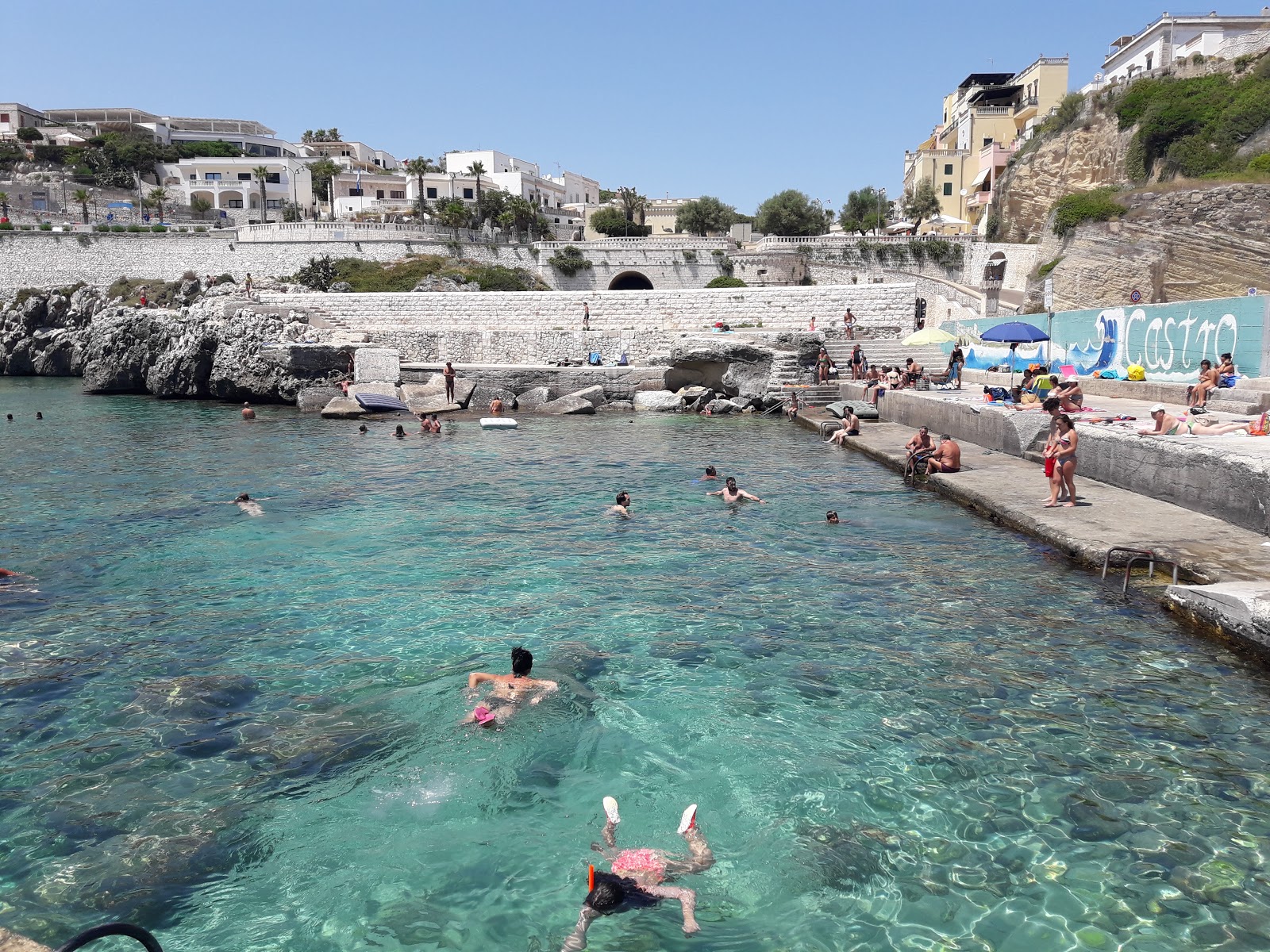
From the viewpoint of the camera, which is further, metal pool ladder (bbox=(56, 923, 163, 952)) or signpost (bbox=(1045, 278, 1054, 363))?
signpost (bbox=(1045, 278, 1054, 363))

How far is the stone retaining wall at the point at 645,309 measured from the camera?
1166 inches

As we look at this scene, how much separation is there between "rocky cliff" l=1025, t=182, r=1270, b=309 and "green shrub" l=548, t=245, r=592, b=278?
88.7ft

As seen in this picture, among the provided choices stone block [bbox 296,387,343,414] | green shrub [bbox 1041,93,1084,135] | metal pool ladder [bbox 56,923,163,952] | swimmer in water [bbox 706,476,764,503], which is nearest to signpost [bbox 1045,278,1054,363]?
swimmer in water [bbox 706,476,764,503]

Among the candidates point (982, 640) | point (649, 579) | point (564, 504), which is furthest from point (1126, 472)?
point (564, 504)

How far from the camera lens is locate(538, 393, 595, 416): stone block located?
24.9 m

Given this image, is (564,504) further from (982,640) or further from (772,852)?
(772,852)

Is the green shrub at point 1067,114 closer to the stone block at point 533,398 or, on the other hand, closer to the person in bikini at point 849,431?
the stone block at point 533,398

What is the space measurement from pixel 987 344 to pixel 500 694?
75.9 feet

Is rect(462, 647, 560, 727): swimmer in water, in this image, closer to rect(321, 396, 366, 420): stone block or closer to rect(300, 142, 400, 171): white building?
rect(321, 396, 366, 420): stone block

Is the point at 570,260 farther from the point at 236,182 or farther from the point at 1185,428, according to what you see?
the point at 1185,428

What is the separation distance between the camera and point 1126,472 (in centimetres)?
1056

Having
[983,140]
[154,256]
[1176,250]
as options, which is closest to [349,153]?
[154,256]

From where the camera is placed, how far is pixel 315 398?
86.5 ft

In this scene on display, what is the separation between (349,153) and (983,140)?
206 ft
